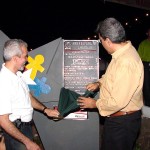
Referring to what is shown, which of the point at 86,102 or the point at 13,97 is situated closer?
the point at 13,97

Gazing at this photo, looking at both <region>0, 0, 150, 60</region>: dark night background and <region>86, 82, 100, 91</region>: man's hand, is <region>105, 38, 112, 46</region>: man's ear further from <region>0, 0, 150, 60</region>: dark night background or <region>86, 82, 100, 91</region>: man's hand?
<region>0, 0, 150, 60</region>: dark night background

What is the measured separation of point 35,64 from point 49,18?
55.9 feet

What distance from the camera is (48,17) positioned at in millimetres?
20781

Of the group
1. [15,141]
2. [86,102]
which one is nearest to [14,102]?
[15,141]

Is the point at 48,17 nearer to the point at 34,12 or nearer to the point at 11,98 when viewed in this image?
the point at 34,12

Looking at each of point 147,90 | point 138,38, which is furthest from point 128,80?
point 138,38

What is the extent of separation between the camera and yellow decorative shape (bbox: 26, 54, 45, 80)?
4195 mm

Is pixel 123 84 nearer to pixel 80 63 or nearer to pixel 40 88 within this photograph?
pixel 80 63

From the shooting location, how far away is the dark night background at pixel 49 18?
19.1 m

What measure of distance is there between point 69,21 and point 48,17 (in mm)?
1578

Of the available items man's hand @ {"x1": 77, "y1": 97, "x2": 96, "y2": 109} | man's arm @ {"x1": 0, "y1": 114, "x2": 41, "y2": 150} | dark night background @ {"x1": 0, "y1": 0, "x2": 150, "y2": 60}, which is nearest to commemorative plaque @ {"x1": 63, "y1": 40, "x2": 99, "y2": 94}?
man's hand @ {"x1": 77, "y1": 97, "x2": 96, "y2": 109}

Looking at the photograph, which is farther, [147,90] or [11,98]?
[147,90]

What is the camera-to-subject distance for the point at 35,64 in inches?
166

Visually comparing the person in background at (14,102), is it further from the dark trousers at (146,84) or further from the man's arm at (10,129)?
the dark trousers at (146,84)
